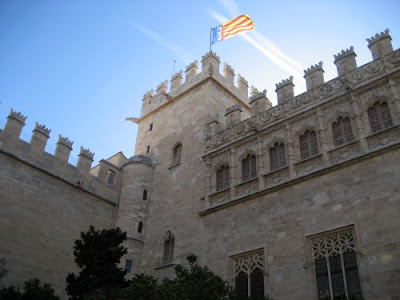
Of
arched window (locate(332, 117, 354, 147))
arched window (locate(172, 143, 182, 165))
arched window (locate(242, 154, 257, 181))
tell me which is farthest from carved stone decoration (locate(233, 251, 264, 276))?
arched window (locate(172, 143, 182, 165))

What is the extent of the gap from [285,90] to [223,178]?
13.1ft

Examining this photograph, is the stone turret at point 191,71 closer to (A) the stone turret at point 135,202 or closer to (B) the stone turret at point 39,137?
(A) the stone turret at point 135,202

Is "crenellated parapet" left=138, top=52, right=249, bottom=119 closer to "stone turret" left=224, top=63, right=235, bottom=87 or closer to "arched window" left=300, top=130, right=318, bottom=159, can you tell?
"stone turret" left=224, top=63, right=235, bottom=87

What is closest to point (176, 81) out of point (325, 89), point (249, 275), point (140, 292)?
point (325, 89)

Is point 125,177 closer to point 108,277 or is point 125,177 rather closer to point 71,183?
point 71,183

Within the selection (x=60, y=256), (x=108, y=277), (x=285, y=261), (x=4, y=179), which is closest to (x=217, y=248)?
(x=285, y=261)

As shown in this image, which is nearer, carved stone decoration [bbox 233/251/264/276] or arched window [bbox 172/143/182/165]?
carved stone decoration [bbox 233/251/264/276]

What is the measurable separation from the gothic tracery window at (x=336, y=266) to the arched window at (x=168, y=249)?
6.12 m

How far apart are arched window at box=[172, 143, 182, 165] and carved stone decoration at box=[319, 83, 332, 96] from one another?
22.7ft

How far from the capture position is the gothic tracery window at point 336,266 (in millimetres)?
11648

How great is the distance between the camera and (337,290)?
465 inches

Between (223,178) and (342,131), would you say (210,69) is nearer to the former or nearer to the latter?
(223,178)

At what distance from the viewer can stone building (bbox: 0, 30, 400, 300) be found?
1227 cm

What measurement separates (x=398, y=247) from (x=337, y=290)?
6.41ft
